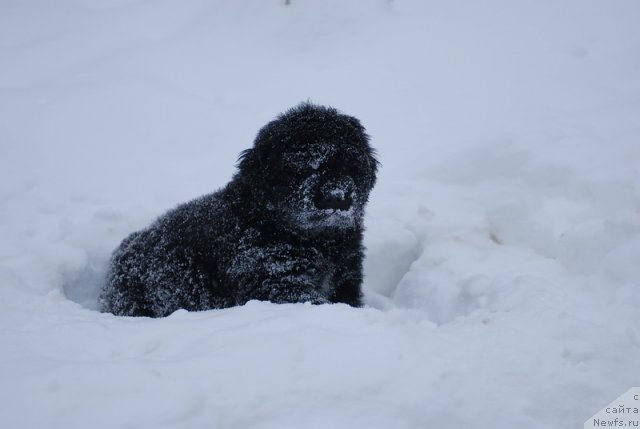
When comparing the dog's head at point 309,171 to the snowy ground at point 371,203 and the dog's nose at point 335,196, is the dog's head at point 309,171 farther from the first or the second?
the snowy ground at point 371,203

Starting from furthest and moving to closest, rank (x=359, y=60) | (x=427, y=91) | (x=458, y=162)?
(x=359, y=60), (x=427, y=91), (x=458, y=162)

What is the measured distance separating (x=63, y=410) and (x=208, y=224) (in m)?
2.02

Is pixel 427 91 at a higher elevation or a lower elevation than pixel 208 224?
higher

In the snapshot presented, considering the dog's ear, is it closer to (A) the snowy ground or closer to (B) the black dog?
(B) the black dog

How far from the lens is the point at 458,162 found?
18.0ft

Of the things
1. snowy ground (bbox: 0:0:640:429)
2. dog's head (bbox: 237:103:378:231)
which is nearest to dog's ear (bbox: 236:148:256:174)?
dog's head (bbox: 237:103:378:231)

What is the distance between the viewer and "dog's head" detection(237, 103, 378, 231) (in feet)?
10.8

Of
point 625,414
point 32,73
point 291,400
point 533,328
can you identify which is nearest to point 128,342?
point 291,400

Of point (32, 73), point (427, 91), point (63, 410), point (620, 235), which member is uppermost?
point (32, 73)

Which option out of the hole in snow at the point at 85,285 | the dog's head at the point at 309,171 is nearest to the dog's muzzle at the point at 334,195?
the dog's head at the point at 309,171

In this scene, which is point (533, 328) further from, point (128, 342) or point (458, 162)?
point (458, 162)

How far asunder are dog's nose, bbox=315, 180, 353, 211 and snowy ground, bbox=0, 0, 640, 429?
829 millimetres

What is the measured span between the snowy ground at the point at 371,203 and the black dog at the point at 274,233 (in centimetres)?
56

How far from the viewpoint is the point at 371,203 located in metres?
5.19
